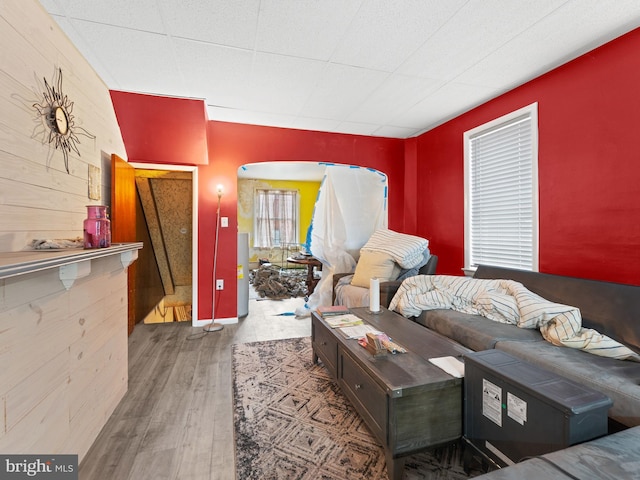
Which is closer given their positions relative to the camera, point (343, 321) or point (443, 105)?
point (343, 321)

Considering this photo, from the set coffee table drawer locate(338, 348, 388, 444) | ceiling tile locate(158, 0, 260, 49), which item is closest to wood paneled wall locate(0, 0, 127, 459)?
ceiling tile locate(158, 0, 260, 49)

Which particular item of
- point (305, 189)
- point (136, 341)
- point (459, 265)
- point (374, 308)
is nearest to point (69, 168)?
point (136, 341)

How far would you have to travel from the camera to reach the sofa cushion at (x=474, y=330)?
1858 mm

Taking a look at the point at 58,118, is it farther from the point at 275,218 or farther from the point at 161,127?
the point at 275,218

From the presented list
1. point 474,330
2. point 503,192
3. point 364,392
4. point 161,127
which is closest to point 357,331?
point 364,392

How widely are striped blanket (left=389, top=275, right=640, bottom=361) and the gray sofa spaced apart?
6 centimetres

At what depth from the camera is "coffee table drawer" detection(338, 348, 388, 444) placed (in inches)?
Result: 52.2

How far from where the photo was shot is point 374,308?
92.6 inches

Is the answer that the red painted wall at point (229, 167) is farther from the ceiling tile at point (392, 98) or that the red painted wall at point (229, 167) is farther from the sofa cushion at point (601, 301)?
the sofa cushion at point (601, 301)

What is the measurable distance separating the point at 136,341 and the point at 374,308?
2.44 metres

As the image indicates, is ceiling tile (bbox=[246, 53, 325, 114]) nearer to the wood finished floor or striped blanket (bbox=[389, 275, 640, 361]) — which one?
striped blanket (bbox=[389, 275, 640, 361])

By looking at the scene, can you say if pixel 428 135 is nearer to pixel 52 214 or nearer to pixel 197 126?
pixel 197 126

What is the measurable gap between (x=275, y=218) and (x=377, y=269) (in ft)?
16.1

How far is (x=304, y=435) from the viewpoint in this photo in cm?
161
